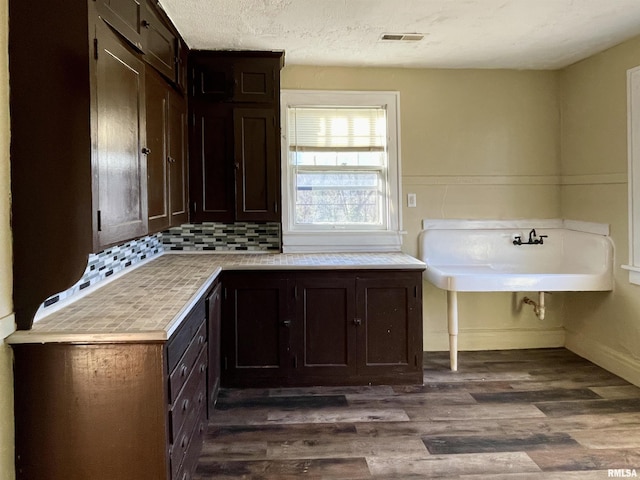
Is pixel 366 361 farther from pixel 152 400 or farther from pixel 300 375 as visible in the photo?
pixel 152 400

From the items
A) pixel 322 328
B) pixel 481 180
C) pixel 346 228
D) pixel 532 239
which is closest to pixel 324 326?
pixel 322 328

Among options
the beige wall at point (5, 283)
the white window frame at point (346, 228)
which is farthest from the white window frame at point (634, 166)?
the beige wall at point (5, 283)

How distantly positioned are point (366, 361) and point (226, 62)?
2245mm

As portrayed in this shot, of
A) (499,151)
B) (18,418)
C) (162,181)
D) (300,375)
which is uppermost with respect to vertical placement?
(499,151)

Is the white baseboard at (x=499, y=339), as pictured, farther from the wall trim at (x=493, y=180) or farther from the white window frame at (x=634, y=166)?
the wall trim at (x=493, y=180)

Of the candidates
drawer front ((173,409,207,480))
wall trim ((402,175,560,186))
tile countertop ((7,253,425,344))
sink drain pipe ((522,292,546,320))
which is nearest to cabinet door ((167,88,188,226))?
tile countertop ((7,253,425,344))

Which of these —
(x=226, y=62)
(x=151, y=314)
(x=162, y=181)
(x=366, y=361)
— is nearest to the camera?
(x=151, y=314)

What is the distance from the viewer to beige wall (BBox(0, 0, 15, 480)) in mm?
1632

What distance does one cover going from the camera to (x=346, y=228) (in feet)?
12.5

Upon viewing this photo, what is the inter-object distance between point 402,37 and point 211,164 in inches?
60.4

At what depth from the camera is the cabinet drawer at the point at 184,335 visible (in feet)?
5.87

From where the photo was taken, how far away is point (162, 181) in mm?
2764

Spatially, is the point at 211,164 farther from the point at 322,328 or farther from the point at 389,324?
the point at 389,324

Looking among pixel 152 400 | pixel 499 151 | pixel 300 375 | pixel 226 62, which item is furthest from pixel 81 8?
pixel 499 151
